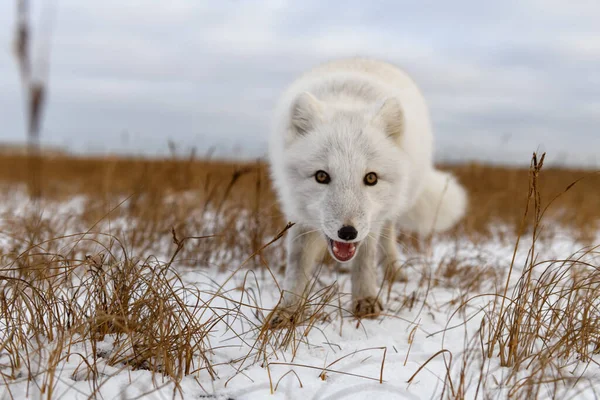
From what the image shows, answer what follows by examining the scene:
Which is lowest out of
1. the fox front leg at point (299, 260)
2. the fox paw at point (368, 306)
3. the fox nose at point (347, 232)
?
the fox paw at point (368, 306)

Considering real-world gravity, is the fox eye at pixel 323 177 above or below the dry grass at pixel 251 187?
above

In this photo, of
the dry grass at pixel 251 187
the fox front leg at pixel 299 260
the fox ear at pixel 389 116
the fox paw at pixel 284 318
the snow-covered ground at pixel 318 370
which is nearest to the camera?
the snow-covered ground at pixel 318 370

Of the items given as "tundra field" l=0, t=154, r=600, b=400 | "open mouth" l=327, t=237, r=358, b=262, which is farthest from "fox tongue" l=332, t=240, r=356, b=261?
"tundra field" l=0, t=154, r=600, b=400

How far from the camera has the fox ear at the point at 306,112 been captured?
256 cm

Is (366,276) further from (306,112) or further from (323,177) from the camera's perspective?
(306,112)

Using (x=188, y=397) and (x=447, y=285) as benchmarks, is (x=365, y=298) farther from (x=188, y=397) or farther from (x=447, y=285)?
(x=188, y=397)

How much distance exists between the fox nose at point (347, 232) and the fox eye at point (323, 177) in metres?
0.32

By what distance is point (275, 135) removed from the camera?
10.0 ft

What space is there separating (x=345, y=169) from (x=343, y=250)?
408 mm

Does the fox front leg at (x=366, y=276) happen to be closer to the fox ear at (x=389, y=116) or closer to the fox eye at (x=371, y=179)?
the fox eye at (x=371, y=179)

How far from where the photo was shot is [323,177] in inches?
95.2

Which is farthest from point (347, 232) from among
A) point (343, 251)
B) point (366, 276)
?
point (366, 276)

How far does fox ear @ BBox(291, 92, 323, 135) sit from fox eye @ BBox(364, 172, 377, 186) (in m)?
0.42

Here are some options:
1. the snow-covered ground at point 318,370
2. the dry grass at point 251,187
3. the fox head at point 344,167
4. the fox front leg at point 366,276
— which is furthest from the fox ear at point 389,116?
the snow-covered ground at point 318,370
